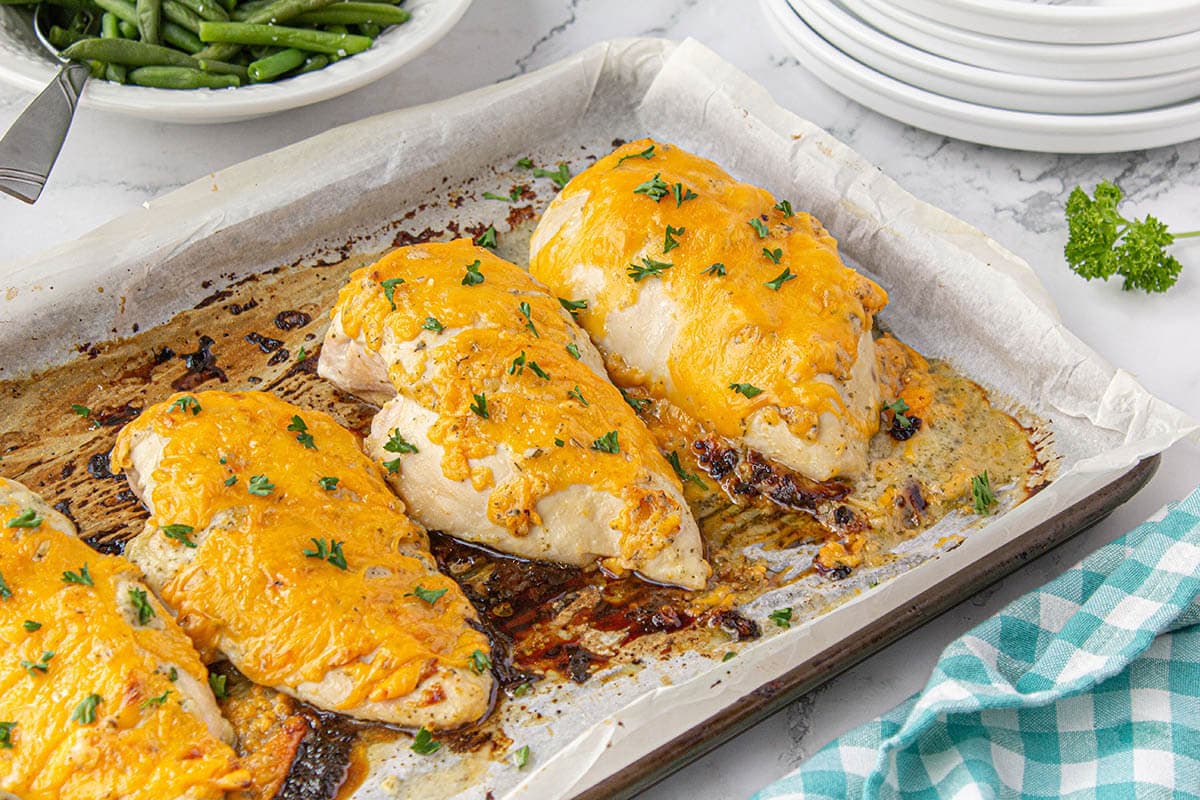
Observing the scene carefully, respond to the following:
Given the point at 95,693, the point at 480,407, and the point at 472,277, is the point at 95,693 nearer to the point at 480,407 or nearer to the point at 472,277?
the point at 480,407

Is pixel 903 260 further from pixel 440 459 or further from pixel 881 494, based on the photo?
pixel 440 459

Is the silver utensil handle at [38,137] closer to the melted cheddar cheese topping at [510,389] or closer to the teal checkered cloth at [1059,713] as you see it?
the melted cheddar cheese topping at [510,389]

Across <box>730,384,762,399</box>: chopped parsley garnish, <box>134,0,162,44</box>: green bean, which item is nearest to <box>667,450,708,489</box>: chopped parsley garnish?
<box>730,384,762,399</box>: chopped parsley garnish

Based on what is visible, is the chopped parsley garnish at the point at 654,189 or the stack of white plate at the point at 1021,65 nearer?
the chopped parsley garnish at the point at 654,189

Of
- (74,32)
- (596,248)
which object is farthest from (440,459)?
(74,32)

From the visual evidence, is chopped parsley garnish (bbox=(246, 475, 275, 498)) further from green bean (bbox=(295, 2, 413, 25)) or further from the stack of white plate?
the stack of white plate

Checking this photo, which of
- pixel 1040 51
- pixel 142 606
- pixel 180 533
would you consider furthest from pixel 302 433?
pixel 1040 51

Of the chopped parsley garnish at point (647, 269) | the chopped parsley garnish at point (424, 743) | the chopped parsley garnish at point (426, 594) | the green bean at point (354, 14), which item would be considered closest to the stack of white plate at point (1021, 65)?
the chopped parsley garnish at point (647, 269)
